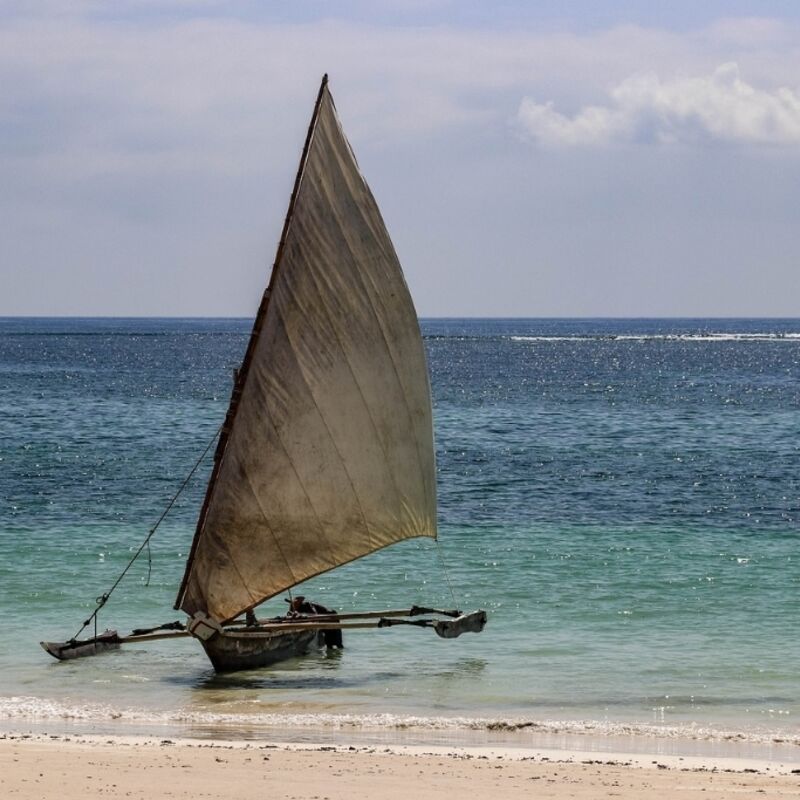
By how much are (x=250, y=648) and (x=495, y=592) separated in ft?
27.3

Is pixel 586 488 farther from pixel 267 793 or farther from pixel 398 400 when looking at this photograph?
pixel 267 793

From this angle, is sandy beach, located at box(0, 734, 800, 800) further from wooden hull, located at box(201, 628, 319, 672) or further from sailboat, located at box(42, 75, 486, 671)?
sailboat, located at box(42, 75, 486, 671)

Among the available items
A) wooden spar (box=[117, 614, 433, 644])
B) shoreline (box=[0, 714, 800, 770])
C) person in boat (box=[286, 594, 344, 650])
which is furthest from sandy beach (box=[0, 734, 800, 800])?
person in boat (box=[286, 594, 344, 650])

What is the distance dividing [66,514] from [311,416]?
19.9 meters

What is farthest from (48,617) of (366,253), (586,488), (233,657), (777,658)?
(586,488)

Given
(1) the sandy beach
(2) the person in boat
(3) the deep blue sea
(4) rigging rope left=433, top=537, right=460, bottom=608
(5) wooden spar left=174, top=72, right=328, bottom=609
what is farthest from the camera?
(4) rigging rope left=433, top=537, right=460, bottom=608

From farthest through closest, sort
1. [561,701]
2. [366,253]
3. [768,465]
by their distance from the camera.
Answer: [768,465]
[366,253]
[561,701]

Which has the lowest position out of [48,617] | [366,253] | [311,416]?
[48,617]

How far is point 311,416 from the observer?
22.3 m

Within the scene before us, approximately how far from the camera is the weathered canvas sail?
72.1ft

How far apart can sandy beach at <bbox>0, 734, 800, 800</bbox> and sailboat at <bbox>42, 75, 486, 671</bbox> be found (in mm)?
4257

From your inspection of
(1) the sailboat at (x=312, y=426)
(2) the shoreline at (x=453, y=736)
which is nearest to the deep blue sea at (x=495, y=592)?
(2) the shoreline at (x=453, y=736)

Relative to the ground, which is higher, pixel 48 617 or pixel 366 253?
pixel 366 253


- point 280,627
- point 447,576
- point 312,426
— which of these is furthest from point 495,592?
point 312,426
